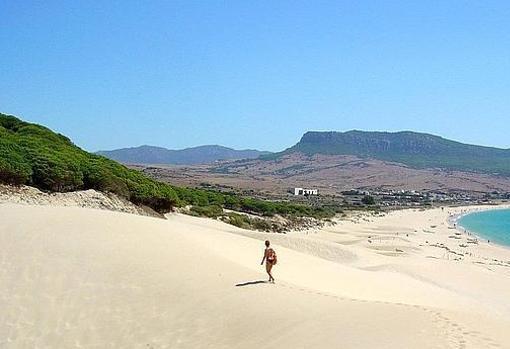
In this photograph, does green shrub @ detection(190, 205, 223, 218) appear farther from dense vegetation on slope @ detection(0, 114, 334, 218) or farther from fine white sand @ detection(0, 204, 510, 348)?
fine white sand @ detection(0, 204, 510, 348)

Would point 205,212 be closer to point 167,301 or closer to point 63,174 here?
point 63,174

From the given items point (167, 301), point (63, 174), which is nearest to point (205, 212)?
point (63, 174)

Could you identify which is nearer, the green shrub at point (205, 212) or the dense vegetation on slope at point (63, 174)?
→ the dense vegetation on slope at point (63, 174)

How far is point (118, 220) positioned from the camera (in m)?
23.3

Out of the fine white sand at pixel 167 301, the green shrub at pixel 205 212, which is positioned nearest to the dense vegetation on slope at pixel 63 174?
the green shrub at pixel 205 212

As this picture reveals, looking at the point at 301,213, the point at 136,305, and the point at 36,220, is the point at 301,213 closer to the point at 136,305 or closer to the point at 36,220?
the point at 36,220

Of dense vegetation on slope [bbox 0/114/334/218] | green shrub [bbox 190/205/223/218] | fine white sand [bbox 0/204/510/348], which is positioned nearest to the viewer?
fine white sand [bbox 0/204/510/348]

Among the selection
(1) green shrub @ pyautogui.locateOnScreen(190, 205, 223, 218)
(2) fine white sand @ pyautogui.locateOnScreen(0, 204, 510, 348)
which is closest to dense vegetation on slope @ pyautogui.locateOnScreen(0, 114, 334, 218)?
(1) green shrub @ pyautogui.locateOnScreen(190, 205, 223, 218)

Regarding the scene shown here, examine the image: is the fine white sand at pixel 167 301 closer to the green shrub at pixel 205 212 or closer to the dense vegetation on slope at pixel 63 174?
the dense vegetation on slope at pixel 63 174

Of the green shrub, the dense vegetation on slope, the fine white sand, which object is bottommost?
the fine white sand

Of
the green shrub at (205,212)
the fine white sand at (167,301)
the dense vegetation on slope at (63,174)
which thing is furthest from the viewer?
the green shrub at (205,212)

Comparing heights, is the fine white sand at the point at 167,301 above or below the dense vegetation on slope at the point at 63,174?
below

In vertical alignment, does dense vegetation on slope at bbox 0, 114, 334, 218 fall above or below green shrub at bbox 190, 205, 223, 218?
above

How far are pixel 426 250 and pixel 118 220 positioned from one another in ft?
128
